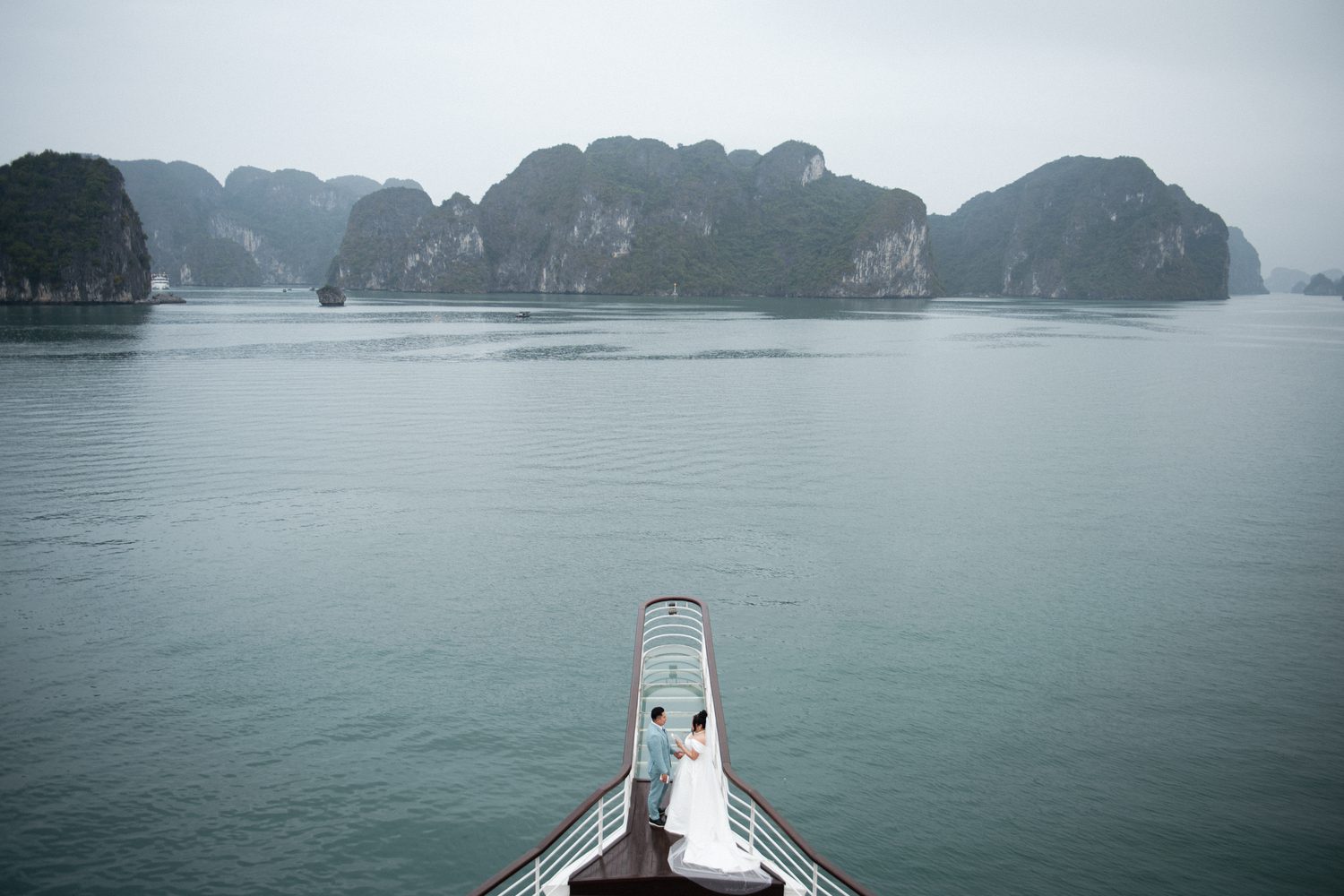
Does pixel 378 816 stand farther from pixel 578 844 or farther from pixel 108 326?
pixel 108 326

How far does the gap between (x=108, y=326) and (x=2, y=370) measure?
5163 centimetres

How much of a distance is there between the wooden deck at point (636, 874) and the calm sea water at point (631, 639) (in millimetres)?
3782

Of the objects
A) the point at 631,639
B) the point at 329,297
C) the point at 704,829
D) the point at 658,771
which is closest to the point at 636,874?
the point at 704,829

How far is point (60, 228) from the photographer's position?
144750 millimetres

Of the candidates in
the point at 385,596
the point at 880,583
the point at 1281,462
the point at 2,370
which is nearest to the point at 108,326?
the point at 2,370

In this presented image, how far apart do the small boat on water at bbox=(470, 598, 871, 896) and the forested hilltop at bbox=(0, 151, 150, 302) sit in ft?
566

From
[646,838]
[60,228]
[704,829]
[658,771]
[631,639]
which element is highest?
[60,228]

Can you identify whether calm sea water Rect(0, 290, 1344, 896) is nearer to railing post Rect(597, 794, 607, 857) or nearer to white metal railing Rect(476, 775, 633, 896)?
white metal railing Rect(476, 775, 633, 896)

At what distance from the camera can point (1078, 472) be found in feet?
116

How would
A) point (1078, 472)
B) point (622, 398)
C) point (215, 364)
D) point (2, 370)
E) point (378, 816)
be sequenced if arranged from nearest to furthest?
1. point (378, 816)
2. point (1078, 472)
3. point (622, 398)
4. point (2, 370)
5. point (215, 364)

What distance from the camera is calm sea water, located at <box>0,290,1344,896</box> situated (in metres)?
12.5

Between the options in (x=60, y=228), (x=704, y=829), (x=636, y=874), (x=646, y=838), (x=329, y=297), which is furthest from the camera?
(x=329, y=297)

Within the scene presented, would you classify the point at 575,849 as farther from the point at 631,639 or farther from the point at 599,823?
the point at 631,639

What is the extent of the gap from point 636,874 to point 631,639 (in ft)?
34.9
